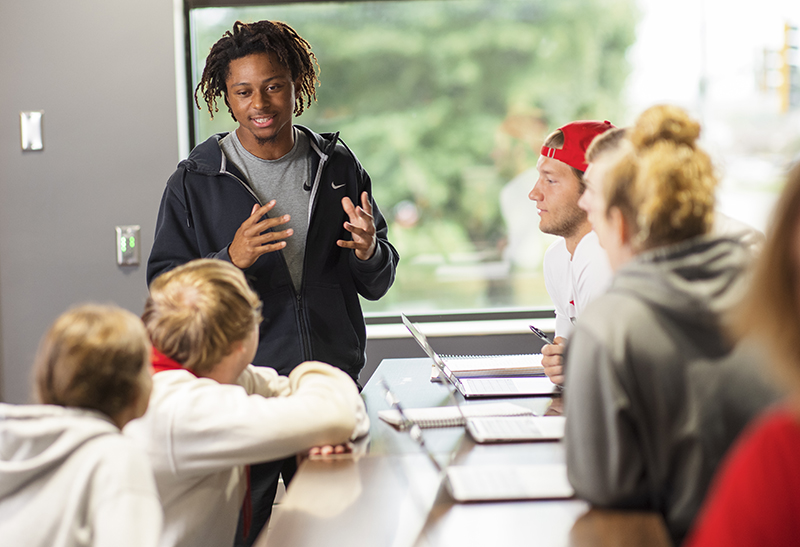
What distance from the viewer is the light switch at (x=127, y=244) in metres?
3.24

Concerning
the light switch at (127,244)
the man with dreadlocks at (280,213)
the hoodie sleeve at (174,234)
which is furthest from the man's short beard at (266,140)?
the light switch at (127,244)

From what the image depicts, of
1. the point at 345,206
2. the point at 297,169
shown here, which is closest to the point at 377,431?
the point at 345,206

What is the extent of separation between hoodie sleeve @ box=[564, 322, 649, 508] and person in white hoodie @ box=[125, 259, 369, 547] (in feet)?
1.75

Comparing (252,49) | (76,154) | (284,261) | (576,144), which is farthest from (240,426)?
(76,154)

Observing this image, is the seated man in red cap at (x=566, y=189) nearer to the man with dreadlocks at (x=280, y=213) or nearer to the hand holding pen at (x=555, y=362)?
the hand holding pen at (x=555, y=362)

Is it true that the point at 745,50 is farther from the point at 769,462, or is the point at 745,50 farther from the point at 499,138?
the point at 769,462

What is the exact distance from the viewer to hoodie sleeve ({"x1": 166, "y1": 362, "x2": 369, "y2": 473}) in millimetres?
1261

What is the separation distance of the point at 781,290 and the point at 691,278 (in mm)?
401

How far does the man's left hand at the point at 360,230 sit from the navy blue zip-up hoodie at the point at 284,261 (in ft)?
0.12

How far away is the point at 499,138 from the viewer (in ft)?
11.6

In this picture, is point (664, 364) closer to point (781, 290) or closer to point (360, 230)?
point (781, 290)

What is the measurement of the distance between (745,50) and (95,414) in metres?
3.39

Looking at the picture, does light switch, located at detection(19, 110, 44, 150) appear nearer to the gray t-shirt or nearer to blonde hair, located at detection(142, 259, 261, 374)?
the gray t-shirt

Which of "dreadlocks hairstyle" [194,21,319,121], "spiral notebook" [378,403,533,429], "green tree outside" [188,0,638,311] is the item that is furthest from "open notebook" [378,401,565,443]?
"green tree outside" [188,0,638,311]
